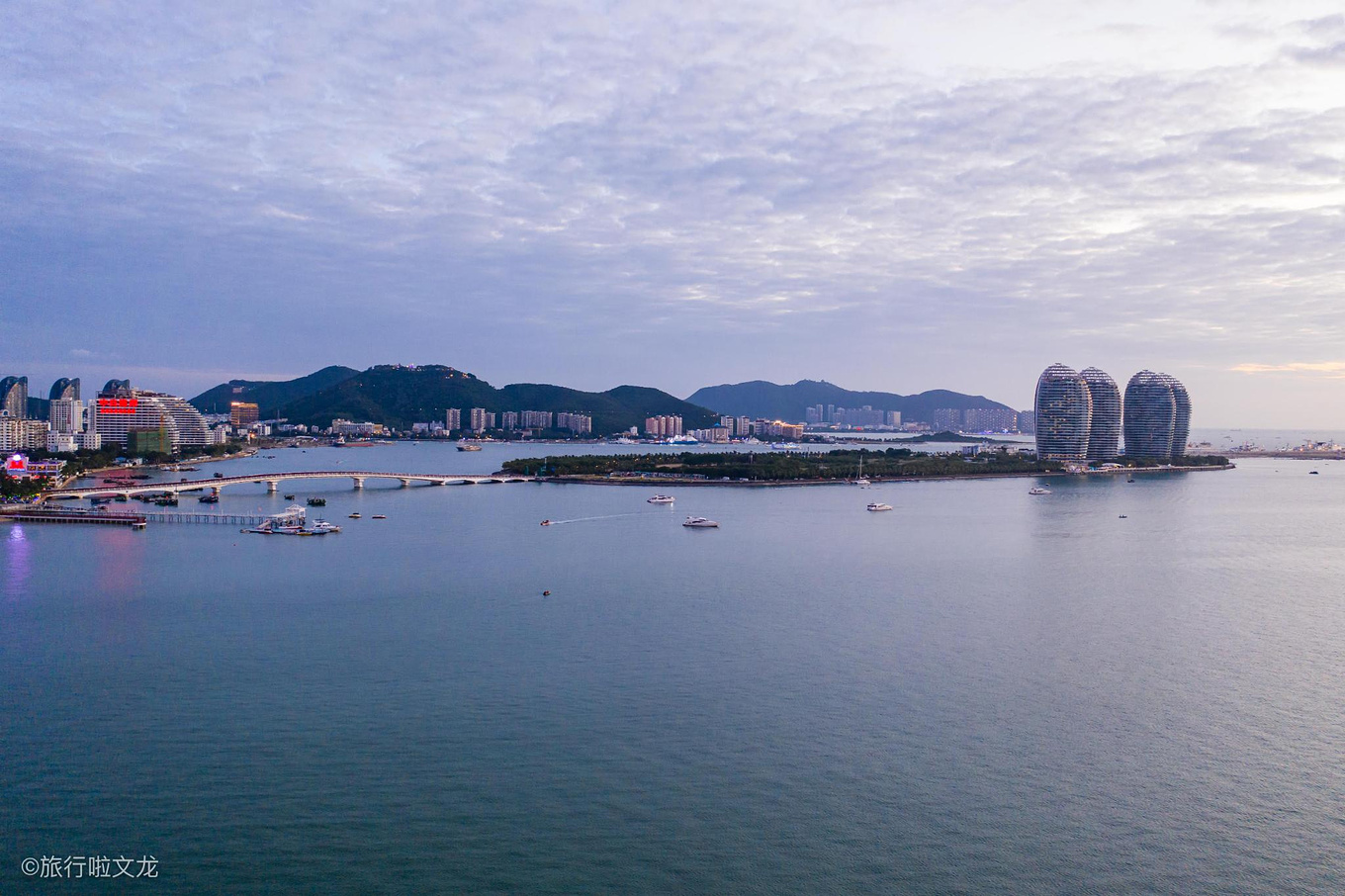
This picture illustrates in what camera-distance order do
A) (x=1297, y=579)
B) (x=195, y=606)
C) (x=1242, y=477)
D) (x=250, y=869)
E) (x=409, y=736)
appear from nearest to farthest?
(x=250, y=869)
(x=409, y=736)
(x=195, y=606)
(x=1297, y=579)
(x=1242, y=477)

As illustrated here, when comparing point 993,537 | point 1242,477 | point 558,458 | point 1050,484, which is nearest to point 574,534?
point 993,537

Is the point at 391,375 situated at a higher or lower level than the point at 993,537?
higher

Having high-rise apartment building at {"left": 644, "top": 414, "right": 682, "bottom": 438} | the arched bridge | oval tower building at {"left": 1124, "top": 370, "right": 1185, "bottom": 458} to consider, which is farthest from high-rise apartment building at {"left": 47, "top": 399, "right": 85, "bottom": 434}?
oval tower building at {"left": 1124, "top": 370, "right": 1185, "bottom": 458}

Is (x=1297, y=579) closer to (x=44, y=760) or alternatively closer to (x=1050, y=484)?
(x=44, y=760)

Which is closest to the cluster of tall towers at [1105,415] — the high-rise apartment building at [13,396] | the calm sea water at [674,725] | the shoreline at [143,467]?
the calm sea water at [674,725]

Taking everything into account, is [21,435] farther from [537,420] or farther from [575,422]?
[575,422]

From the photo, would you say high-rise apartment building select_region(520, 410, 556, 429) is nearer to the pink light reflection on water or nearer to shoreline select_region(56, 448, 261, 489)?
shoreline select_region(56, 448, 261, 489)

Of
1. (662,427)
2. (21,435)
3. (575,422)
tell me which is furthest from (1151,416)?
(21,435)
